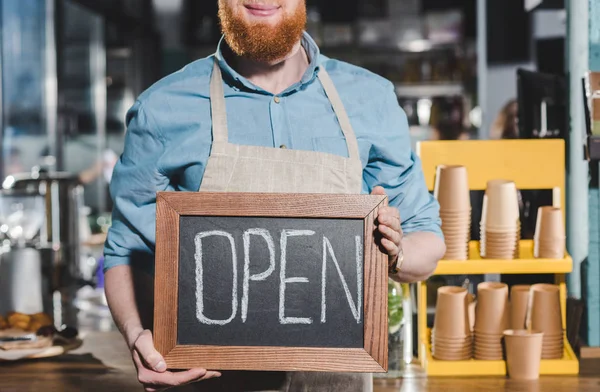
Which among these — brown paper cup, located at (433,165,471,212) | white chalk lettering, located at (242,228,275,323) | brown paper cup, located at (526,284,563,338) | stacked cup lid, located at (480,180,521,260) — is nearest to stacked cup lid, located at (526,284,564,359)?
brown paper cup, located at (526,284,563,338)

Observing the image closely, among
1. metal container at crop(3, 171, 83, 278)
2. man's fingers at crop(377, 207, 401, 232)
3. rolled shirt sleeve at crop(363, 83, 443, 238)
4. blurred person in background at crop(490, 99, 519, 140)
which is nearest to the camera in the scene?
man's fingers at crop(377, 207, 401, 232)

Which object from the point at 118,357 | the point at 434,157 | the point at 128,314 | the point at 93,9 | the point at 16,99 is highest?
the point at 93,9

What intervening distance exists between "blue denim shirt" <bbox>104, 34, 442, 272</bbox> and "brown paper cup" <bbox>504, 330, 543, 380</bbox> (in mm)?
583

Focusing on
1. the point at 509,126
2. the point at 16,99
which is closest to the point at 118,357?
the point at 509,126

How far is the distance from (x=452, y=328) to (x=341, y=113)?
82cm

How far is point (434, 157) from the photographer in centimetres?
215

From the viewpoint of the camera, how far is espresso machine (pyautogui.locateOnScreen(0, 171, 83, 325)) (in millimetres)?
2482

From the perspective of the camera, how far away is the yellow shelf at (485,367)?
78.5 inches

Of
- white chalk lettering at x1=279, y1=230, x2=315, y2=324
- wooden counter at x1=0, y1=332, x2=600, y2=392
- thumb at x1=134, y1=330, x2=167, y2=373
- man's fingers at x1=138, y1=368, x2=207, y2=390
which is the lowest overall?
wooden counter at x1=0, y1=332, x2=600, y2=392

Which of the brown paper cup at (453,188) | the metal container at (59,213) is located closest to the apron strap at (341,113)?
the brown paper cup at (453,188)

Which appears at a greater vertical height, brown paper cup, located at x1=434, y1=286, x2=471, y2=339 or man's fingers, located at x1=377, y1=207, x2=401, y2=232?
man's fingers, located at x1=377, y1=207, x2=401, y2=232

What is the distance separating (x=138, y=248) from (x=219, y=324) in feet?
0.94

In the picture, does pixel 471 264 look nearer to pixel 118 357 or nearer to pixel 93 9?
pixel 118 357

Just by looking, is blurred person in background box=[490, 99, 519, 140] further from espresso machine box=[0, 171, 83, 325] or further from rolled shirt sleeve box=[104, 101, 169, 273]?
rolled shirt sleeve box=[104, 101, 169, 273]
